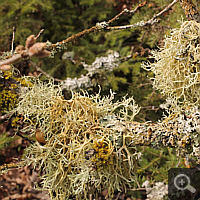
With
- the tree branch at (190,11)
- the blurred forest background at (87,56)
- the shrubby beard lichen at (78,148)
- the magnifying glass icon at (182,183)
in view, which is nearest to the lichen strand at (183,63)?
the tree branch at (190,11)

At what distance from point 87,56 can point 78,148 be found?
0.76 metres

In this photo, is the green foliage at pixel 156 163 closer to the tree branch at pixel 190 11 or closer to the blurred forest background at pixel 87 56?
the blurred forest background at pixel 87 56

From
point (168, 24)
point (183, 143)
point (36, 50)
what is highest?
point (168, 24)

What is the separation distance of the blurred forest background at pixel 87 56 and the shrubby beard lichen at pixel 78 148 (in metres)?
0.37

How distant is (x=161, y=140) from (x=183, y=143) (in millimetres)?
63

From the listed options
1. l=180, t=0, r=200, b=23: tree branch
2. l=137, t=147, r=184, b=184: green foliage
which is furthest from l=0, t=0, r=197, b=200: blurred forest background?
l=180, t=0, r=200, b=23: tree branch

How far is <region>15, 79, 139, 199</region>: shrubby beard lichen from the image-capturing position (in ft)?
2.14

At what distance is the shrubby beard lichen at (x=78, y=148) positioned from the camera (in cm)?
65

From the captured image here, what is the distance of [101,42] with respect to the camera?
1523mm

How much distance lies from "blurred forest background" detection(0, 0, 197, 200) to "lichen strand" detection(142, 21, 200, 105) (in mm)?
349

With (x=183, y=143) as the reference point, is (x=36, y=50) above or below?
above

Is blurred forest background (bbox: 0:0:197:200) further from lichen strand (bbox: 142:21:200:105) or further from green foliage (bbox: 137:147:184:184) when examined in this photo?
lichen strand (bbox: 142:21:200:105)

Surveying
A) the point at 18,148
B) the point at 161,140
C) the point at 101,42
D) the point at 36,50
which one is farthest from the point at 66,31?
the point at 36,50

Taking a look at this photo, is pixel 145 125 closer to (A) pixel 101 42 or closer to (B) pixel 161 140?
(B) pixel 161 140
